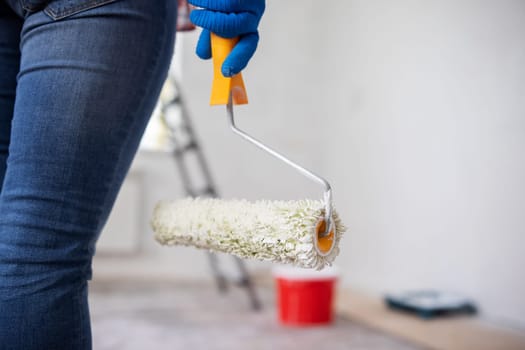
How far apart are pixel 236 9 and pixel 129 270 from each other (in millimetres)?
2422

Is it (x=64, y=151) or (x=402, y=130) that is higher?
(x=402, y=130)

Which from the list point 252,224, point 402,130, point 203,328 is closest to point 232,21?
point 252,224

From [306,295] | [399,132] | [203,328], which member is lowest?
[203,328]

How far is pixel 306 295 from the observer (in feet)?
5.85

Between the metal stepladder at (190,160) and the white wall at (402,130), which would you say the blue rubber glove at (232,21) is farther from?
the white wall at (402,130)

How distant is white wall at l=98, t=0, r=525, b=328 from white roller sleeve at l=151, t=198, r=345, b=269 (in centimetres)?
148

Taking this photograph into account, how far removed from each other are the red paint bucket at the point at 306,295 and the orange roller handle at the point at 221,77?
1.33 metres

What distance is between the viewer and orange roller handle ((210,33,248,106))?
525 millimetres

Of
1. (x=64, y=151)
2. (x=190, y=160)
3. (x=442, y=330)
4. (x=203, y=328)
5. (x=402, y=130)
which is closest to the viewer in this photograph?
(x=64, y=151)

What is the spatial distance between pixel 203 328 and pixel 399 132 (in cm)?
125

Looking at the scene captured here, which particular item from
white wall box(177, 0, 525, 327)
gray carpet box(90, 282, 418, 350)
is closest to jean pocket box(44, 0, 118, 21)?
gray carpet box(90, 282, 418, 350)

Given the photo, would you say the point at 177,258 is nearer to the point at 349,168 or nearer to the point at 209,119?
the point at 209,119

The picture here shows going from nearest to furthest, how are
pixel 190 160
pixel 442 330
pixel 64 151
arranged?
pixel 64 151, pixel 442 330, pixel 190 160

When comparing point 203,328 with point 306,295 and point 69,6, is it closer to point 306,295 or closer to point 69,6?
point 306,295
